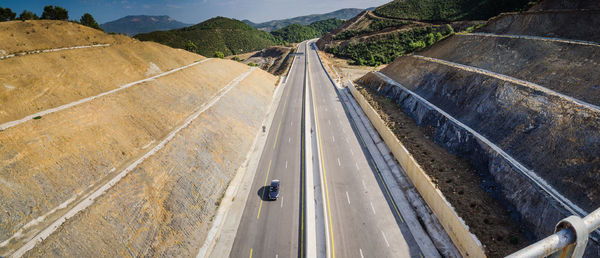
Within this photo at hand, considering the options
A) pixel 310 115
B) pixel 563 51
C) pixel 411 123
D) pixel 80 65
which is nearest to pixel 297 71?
pixel 310 115

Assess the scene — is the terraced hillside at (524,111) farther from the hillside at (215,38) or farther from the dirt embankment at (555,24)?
the hillside at (215,38)

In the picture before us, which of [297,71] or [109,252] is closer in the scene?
[109,252]

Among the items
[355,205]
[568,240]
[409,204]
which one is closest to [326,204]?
[355,205]

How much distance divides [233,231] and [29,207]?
1372 cm

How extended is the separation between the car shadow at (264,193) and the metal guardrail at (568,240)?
2128cm

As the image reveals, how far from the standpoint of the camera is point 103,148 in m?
22.5

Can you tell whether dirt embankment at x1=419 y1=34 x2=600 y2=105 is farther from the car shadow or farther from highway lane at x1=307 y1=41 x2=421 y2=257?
the car shadow

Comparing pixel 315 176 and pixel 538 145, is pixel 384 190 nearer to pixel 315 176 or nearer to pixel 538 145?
pixel 315 176

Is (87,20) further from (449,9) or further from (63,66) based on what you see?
(449,9)

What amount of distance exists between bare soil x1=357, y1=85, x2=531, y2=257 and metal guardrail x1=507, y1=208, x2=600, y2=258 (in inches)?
561

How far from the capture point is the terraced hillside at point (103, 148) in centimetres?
1675

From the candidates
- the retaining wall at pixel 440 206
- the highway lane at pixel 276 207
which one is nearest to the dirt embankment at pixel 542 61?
the retaining wall at pixel 440 206

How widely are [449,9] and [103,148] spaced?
10125 cm

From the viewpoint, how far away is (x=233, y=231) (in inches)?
832
